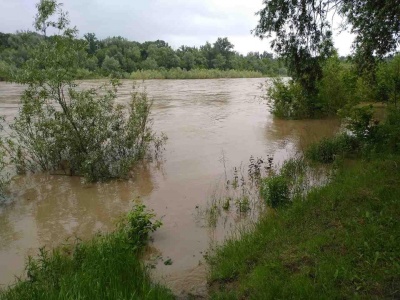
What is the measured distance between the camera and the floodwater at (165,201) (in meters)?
5.57

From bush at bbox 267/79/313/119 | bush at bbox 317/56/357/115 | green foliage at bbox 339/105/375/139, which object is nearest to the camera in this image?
green foliage at bbox 339/105/375/139

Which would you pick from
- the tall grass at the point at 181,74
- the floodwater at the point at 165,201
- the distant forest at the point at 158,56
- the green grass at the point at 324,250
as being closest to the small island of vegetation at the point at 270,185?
the green grass at the point at 324,250

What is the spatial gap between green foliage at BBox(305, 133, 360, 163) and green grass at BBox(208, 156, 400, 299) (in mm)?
3219

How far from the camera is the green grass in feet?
11.4

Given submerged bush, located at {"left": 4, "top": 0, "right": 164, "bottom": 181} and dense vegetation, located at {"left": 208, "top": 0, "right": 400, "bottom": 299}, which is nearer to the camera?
dense vegetation, located at {"left": 208, "top": 0, "right": 400, "bottom": 299}

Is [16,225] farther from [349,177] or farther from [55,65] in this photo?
[349,177]

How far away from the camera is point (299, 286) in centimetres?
349

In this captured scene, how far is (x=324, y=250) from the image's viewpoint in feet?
13.6

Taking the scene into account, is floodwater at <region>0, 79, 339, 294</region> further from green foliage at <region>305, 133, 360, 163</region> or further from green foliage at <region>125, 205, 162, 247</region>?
green foliage at <region>305, 133, 360, 163</region>

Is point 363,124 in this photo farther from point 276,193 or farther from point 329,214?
point 329,214

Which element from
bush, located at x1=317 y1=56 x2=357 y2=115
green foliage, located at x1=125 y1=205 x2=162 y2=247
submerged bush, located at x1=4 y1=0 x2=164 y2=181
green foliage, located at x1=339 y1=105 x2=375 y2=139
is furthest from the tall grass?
green foliage, located at x1=125 y1=205 x2=162 y2=247

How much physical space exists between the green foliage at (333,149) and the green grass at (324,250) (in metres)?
3.22

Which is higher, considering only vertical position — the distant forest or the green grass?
the distant forest

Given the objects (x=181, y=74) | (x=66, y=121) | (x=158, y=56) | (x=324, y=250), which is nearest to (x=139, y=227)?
(x=324, y=250)
